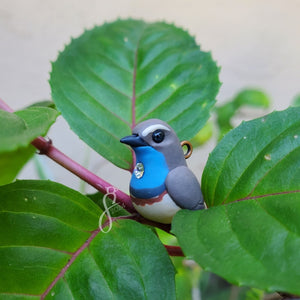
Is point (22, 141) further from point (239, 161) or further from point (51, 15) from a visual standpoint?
point (51, 15)

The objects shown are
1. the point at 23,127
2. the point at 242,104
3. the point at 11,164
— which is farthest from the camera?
the point at 242,104

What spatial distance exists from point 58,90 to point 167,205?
0.16 metres

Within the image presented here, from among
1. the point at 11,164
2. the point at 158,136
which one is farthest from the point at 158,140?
the point at 11,164

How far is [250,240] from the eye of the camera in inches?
8.4

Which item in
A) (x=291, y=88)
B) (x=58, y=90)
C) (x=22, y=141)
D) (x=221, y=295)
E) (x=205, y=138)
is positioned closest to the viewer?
→ (x=22, y=141)

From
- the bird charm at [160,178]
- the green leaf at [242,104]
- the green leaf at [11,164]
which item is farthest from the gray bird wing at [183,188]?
the green leaf at [242,104]

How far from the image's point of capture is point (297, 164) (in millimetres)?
244

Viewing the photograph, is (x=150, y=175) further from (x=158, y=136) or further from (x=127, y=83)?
(x=127, y=83)

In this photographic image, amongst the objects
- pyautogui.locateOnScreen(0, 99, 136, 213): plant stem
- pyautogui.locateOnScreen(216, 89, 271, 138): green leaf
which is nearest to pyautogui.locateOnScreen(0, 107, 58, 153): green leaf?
pyautogui.locateOnScreen(0, 99, 136, 213): plant stem

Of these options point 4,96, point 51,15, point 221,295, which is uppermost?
point 51,15

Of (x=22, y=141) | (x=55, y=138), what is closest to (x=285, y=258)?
(x=22, y=141)

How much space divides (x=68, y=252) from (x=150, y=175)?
0.07 meters

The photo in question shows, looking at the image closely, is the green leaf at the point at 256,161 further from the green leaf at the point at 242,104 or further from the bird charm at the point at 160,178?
the green leaf at the point at 242,104

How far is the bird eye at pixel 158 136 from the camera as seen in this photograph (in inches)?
10.4
